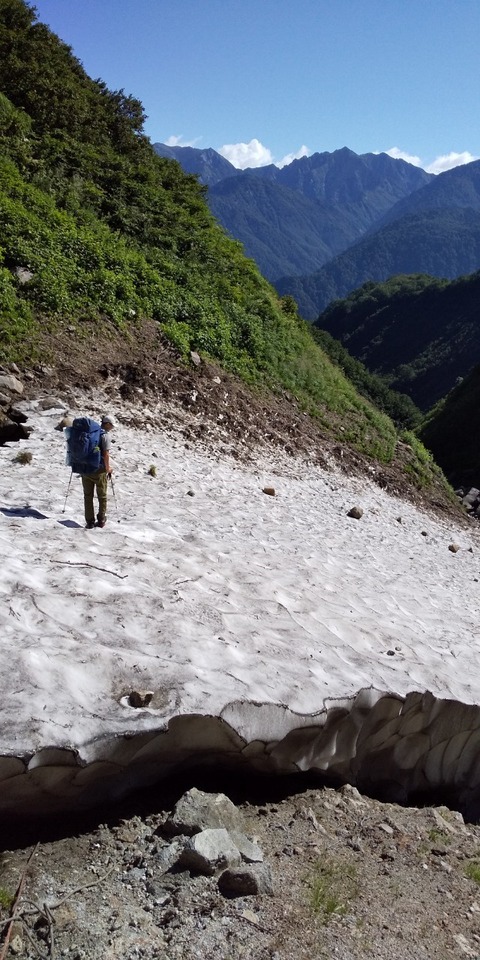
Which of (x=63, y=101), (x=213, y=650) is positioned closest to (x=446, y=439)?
(x=63, y=101)

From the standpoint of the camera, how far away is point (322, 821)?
553 cm

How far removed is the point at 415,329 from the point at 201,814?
160m

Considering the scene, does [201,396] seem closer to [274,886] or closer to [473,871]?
[473,871]

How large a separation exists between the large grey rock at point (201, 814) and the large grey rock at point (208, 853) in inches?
5.5

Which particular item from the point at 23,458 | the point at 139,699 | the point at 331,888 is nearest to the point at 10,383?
the point at 23,458

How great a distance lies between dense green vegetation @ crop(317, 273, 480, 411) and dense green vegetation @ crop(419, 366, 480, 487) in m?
63.9

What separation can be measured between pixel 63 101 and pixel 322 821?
32.1 m

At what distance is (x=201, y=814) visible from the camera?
15.6 ft

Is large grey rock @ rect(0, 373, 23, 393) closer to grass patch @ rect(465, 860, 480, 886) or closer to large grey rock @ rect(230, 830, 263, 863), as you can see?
large grey rock @ rect(230, 830, 263, 863)

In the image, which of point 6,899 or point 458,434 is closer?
point 6,899

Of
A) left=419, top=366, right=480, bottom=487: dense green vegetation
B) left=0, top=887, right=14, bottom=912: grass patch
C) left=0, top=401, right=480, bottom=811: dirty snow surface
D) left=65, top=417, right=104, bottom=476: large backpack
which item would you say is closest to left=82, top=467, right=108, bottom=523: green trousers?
left=65, top=417, right=104, bottom=476: large backpack

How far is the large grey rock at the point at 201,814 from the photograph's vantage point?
4.61 meters

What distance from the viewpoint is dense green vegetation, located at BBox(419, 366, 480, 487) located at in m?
41.5

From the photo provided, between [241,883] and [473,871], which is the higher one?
[241,883]
